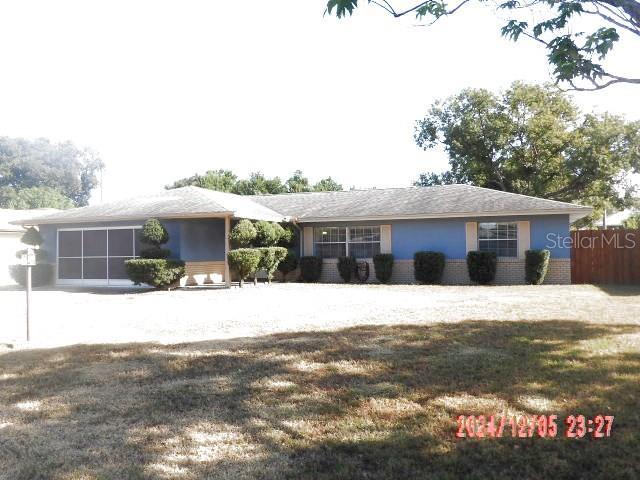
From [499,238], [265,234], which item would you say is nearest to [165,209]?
[265,234]

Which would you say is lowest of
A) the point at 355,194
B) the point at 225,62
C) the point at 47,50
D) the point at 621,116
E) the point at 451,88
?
the point at 355,194

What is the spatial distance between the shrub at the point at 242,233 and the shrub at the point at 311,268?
3.75 m

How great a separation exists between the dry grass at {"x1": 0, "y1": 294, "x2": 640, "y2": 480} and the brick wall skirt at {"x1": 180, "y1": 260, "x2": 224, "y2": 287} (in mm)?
11294

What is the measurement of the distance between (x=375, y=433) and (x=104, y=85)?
27.2 meters

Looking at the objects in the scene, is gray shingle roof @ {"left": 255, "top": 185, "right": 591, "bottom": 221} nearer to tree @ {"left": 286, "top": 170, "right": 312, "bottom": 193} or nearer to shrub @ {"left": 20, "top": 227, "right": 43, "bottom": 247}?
shrub @ {"left": 20, "top": 227, "right": 43, "bottom": 247}

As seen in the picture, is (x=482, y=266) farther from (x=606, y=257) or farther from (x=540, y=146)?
(x=540, y=146)

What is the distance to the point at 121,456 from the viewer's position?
11.8 feet

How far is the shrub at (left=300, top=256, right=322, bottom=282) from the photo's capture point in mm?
21109

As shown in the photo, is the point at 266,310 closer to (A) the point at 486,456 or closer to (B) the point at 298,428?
(B) the point at 298,428

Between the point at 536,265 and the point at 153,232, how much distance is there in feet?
44.0

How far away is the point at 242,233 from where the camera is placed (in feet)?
57.6

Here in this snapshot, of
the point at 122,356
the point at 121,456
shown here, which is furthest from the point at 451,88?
the point at 121,456

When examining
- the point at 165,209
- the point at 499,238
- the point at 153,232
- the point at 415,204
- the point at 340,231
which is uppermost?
the point at 415,204

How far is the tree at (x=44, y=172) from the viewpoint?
60844 millimetres
